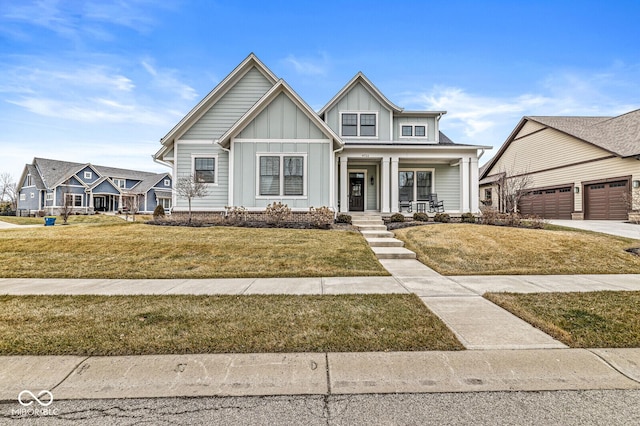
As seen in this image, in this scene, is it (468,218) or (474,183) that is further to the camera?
(474,183)

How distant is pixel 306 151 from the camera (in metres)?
13.2

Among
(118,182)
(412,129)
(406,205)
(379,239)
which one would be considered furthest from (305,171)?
(118,182)

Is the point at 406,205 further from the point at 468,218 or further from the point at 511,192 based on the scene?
the point at 511,192

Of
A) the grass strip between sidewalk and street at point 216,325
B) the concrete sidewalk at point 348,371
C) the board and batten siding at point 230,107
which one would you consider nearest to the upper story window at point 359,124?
the board and batten siding at point 230,107

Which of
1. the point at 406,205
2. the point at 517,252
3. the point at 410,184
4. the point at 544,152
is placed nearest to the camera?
the point at 517,252

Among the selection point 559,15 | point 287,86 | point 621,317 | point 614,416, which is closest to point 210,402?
point 614,416

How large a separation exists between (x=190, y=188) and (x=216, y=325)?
426 inches

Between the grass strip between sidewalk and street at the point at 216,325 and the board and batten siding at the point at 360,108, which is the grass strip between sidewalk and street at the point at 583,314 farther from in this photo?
the board and batten siding at the point at 360,108

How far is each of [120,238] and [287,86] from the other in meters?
8.72

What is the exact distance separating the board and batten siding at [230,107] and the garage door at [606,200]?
70.2 ft

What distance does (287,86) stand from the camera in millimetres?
12719

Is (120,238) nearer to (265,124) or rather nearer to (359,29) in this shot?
(265,124)

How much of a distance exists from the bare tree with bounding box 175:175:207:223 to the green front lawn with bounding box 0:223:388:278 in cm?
274

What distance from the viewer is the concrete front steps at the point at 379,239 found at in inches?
340
